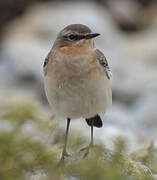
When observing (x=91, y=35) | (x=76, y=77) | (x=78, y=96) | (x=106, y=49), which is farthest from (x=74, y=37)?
(x=106, y=49)

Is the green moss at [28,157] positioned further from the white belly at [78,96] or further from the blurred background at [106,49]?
the blurred background at [106,49]

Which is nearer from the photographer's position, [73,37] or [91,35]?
[91,35]

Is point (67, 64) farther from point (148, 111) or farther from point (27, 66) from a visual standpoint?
point (27, 66)

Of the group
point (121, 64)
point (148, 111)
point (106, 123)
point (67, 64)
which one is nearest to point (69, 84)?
point (67, 64)

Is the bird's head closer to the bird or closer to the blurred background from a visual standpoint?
the bird

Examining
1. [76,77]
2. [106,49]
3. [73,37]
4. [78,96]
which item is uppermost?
[73,37]

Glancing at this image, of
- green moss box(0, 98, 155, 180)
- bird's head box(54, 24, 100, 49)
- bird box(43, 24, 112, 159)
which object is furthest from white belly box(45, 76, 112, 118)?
green moss box(0, 98, 155, 180)

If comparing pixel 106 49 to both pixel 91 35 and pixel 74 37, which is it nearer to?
pixel 74 37
